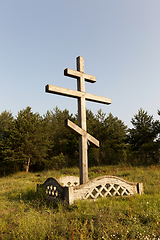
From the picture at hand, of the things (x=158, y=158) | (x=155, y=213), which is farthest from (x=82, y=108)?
(x=158, y=158)

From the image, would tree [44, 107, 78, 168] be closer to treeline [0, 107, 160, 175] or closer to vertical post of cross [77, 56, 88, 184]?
treeline [0, 107, 160, 175]

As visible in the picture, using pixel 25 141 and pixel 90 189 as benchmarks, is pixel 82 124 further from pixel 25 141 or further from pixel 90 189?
pixel 25 141

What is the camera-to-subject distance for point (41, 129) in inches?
951

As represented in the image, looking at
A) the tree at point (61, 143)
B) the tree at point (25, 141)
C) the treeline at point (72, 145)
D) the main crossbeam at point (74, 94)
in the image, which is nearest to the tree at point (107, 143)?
the treeline at point (72, 145)

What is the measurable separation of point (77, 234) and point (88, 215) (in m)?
0.60

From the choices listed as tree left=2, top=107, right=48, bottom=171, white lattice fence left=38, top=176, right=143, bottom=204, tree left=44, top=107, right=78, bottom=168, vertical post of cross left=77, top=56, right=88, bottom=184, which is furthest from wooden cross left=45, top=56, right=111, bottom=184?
tree left=2, top=107, right=48, bottom=171

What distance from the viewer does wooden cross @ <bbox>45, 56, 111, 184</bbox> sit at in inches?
218

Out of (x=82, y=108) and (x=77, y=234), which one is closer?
(x=77, y=234)

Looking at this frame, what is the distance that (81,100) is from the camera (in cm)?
605

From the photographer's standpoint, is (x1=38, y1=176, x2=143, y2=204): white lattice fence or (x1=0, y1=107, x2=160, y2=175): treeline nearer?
(x1=38, y1=176, x2=143, y2=204): white lattice fence

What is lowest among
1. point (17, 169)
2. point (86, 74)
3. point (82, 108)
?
point (17, 169)

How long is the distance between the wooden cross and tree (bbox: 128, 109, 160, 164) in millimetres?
16391

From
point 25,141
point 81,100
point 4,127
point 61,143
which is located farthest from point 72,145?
point 81,100

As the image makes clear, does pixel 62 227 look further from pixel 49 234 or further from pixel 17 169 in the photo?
pixel 17 169
